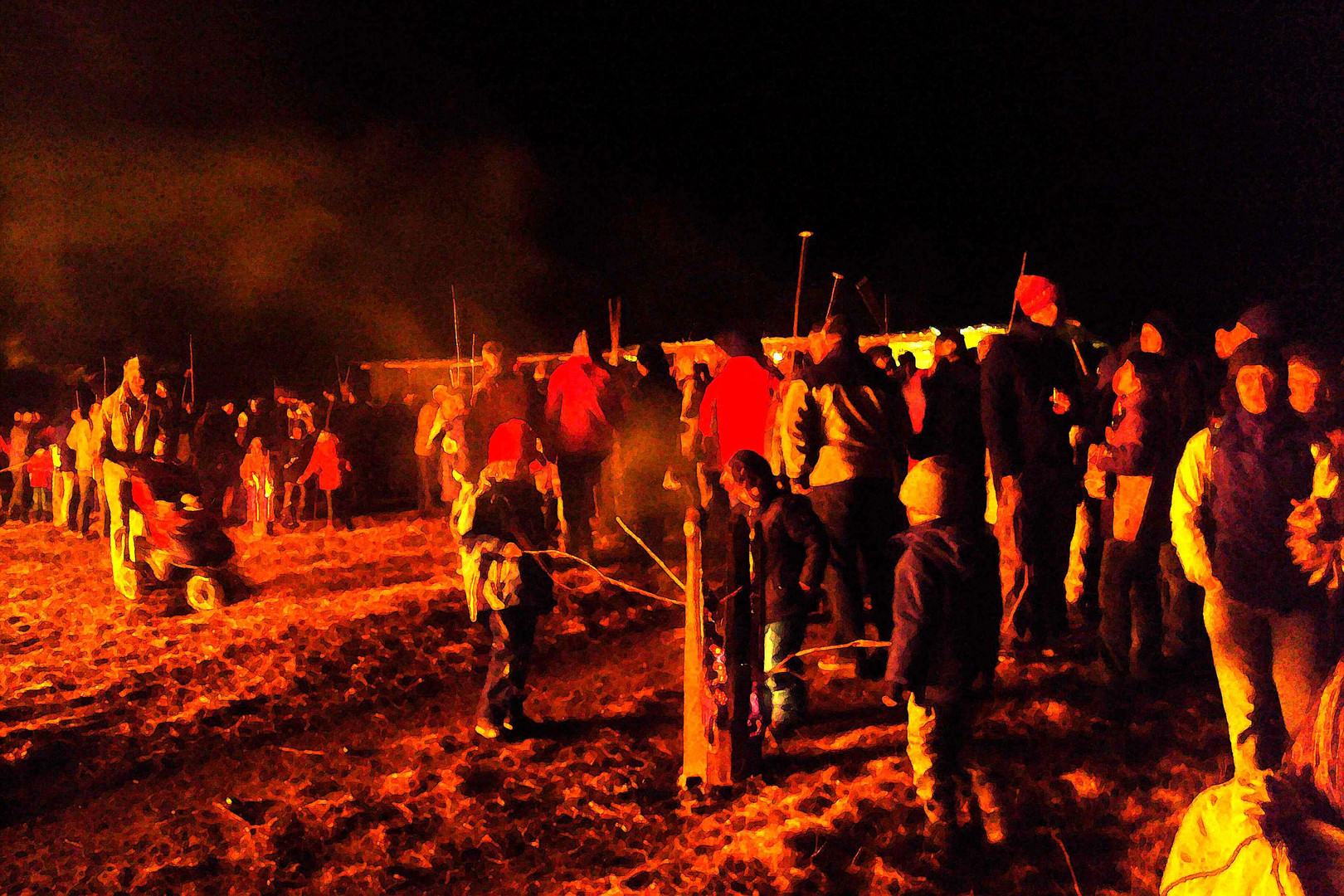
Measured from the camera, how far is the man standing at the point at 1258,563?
3525 mm

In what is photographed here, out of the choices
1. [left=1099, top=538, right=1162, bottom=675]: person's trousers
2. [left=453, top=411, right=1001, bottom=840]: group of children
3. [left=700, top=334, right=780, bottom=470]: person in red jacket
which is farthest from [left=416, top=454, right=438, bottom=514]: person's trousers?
[left=1099, top=538, right=1162, bottom=675]: person's trousers

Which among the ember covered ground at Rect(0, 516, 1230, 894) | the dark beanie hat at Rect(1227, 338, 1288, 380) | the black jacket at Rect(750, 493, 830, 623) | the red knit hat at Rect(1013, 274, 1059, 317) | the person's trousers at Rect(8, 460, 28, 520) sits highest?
the red knit hat at Rect(1013, 274, 1059, 317)

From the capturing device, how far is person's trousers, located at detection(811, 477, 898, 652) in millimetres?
5484

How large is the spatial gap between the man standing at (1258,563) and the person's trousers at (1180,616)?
147cm

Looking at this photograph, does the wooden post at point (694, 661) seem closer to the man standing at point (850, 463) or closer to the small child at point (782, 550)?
the small child at point (782, 550)

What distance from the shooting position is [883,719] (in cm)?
505

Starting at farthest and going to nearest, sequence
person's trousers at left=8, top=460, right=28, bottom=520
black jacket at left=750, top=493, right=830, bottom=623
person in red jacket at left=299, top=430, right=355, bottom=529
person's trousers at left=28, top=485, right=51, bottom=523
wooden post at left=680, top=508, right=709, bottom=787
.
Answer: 1. person's trousers at left=8, top=460, right=28, bottom=520
2. person's trousers at left=28, top=485, right=51, bottom=523
3. person in red jacket at left=299, top=430, right=355, bottom=529
4. black jacket at left=750, top=493, right=830, bottom=623
5. wooden post at left=680, top=508, right=709, bottom=787

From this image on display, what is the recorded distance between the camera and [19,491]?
15617 millimetres

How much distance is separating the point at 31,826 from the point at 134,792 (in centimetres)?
45

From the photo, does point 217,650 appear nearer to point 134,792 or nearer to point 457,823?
point 134,792

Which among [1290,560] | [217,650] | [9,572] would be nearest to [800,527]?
[1290,560]

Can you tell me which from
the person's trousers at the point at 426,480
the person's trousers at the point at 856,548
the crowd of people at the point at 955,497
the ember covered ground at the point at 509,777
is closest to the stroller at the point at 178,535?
the crowd of people at the point at 955,497

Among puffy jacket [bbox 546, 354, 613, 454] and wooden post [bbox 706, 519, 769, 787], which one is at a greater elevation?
puffy jacket [bbox 546, 354, 613, 454]

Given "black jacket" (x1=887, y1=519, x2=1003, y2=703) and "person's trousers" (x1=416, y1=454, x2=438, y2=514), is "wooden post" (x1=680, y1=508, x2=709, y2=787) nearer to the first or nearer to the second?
"black jacket" (x1=887, y1=519, x2=1003, y2=703)
